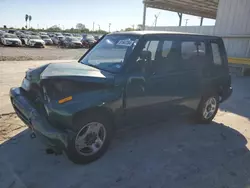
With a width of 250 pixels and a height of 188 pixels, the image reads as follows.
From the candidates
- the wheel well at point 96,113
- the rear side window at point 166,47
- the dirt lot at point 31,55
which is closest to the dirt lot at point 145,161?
the wheel well at point 96,113

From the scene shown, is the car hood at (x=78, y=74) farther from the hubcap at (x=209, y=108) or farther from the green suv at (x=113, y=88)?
the hubcap at (x=209, y=108)

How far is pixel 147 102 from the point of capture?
3.41 metres

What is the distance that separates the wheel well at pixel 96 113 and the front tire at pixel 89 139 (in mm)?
36

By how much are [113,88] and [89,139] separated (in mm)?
758

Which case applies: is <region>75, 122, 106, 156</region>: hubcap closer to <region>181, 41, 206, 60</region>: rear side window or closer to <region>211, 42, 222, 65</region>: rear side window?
<region>181, 41, 206, 60</region>: rear side window

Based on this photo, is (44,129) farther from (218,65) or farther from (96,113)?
(218,65)

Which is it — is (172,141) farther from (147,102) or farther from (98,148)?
(98,148)

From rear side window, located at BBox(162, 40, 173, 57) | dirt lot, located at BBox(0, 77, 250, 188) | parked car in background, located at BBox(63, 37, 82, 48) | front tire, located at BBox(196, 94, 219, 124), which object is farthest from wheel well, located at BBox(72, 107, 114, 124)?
parked car in background, located at BBox(63, 37, 82, 48)

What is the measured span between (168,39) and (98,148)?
81.2 inches

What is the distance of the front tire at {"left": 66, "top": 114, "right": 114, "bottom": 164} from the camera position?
2766 mm

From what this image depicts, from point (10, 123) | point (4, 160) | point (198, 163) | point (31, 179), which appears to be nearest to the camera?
point (31, 179)

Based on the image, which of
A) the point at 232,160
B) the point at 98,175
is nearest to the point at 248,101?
the point at 232,160

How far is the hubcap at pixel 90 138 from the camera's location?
2.87 m

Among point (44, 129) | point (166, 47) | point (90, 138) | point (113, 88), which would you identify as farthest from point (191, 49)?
point (44, 129)
